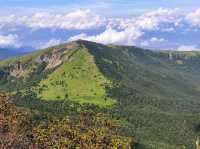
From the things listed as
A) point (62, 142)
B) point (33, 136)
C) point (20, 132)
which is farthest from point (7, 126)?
point (62, 142)

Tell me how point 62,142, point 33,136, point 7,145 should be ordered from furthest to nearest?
point 62,142, point 33,136, point 7,145

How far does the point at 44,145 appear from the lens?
18375 cm

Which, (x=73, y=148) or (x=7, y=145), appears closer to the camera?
(x=7, y=145)

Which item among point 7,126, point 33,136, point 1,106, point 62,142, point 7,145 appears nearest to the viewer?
point 7,145

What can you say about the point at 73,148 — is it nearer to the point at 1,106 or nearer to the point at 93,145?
the point at 93,145

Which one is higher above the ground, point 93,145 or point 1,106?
point 1,106

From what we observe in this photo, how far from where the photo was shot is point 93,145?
7825 inches

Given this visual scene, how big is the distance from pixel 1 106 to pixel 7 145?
2392 centimetres

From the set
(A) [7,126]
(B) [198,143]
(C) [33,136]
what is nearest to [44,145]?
(C) [33,136]

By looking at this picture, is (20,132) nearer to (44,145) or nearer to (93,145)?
(44,145)

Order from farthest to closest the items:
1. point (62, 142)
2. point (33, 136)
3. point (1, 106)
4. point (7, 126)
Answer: point (62, 142) → point (33, 136) → point (1, 106) → point (7, 126)

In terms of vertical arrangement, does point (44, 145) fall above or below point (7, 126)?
below

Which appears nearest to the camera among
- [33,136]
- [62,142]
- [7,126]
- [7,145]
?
[7,145]

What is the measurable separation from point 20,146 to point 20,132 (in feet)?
30.4
